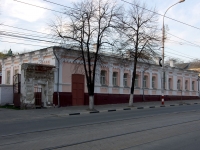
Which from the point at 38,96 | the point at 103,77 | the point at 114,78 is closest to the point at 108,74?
the point at 103,77

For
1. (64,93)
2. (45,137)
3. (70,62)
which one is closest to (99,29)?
(70,62)

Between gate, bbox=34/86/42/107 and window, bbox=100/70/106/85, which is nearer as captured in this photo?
gate, bbox=34/86/42/107

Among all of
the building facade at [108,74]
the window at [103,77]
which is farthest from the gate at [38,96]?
the window at [103,77]

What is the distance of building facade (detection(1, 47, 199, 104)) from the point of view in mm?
27641

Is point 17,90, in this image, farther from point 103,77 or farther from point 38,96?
point 103,77

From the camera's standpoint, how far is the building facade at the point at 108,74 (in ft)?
90.7

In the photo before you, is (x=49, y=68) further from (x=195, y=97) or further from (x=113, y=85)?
(x=195, y=97)

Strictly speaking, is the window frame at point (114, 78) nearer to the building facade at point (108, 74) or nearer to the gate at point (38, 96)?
the building facade at point (108, 74)

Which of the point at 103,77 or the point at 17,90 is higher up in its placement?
the point at 103,77

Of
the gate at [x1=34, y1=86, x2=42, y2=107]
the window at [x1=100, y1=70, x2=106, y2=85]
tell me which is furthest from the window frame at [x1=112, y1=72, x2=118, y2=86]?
the gate at [x1=34, y1=86, x2=42, y2=107]

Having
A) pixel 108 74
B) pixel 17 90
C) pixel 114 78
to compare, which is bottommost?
pixel 17 90

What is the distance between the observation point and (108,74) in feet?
106

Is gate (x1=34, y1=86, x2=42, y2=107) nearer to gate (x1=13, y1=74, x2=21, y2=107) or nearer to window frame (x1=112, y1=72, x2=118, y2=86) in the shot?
gate (x1=13, y1=74, x2=21, y2=107)

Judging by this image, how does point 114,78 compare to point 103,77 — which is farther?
point 114,78
